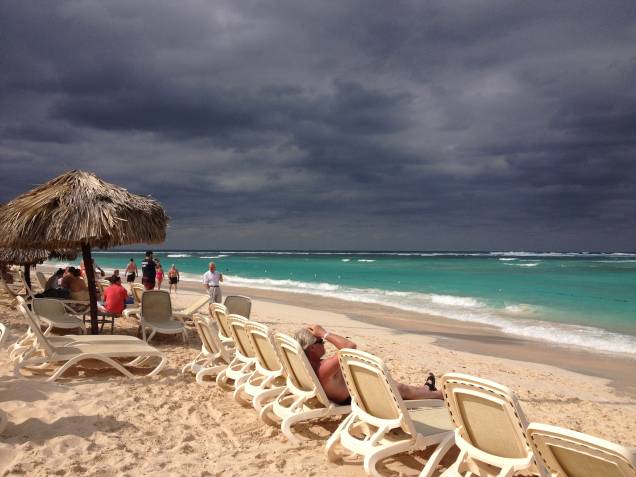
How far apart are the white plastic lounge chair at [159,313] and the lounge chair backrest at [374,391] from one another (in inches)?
204

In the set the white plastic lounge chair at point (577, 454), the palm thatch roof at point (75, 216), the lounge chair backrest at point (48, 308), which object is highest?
the palm thatch roof at point (75, 216)

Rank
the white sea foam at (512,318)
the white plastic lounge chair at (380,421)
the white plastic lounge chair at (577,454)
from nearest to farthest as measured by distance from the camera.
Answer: the white plastic lounge chair at (577,454) < the white plastic lounge chair at (380,421) < the white sea foam at (512,318)

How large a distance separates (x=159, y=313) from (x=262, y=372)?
4.09 m

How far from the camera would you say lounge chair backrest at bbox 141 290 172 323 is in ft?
27.4

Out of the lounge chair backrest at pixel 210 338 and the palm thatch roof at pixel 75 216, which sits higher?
the palm thatch roof at pixel 75 216

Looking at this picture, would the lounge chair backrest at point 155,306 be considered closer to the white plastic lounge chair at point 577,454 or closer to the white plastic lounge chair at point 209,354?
the white plastic lounge chair at point 209,354

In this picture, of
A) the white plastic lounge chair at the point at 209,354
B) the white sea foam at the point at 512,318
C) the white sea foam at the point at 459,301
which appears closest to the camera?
the white plastic lounge chair at the point at 209,354

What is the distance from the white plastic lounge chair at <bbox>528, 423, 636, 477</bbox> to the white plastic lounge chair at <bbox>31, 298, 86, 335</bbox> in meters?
7.68

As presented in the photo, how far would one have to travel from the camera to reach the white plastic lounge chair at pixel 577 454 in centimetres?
205

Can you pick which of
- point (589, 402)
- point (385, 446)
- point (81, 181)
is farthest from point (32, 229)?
point (589, 402)

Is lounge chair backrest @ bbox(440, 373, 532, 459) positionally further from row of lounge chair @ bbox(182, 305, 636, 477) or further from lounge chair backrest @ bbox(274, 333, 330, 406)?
lounge chair backrest @ bbox(274, 333, 330, 406)

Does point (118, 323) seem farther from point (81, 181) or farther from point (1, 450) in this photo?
point (1, 450)

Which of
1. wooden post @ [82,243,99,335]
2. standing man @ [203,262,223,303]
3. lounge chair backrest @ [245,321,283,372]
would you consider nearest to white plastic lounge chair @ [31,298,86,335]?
wooden post @ [82,243,99,335]

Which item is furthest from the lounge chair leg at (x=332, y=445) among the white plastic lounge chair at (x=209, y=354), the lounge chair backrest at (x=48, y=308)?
the lounge chair backrest at (x=48, y=308)
